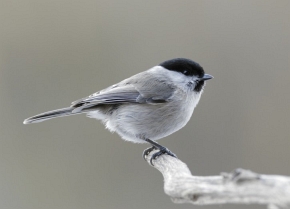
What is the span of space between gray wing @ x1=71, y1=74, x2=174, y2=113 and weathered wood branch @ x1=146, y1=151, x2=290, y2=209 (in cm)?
118

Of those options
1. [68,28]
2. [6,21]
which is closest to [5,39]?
[6,21]

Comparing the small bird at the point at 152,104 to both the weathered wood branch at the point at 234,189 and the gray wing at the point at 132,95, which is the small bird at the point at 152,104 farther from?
the weathered wood branch at the point at 234,189

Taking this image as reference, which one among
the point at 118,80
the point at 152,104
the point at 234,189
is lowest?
the point at 234,189

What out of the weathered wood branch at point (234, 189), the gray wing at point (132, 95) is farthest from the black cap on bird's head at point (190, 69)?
the weathered wood branch at point (234, 189)

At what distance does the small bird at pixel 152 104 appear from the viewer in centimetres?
304

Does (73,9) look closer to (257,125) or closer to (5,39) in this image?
(5,39)

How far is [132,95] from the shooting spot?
10.3ft

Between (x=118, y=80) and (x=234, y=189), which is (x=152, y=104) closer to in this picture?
(x=234, y=189)

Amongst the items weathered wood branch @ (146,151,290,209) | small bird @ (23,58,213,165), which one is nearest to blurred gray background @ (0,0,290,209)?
small bird @ (23,58,213,165)

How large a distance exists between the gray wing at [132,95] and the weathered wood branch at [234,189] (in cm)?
118

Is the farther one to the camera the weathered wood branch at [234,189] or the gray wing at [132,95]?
the gray wing at [132,95]

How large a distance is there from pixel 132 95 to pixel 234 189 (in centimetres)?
168

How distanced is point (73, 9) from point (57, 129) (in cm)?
146

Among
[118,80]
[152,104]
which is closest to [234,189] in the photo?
[152,104]
